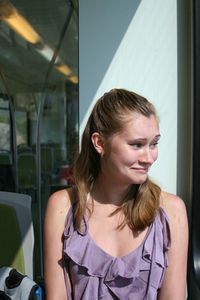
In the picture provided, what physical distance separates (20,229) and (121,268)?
0.76m

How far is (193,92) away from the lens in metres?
1.56

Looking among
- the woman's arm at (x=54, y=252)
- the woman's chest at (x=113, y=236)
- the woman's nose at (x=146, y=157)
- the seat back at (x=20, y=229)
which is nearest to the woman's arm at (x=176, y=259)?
the woman's chest at (x=113, y=236)

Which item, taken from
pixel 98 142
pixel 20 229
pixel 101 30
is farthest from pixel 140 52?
pixel 20 229

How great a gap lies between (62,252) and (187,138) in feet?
2.22

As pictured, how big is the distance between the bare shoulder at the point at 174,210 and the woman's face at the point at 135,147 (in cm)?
16

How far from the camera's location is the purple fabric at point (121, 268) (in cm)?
135

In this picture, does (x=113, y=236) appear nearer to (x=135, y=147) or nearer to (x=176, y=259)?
(x=176, y=259)

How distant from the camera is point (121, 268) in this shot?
4.41 ft

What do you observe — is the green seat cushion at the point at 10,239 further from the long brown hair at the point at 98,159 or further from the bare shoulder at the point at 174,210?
the bare shoulder at the point at 174,210

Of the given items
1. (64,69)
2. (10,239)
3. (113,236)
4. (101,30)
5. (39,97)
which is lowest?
(10,239)

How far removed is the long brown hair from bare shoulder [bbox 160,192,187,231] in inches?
1.3

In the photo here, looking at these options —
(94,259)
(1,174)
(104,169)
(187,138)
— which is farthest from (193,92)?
(1,174)

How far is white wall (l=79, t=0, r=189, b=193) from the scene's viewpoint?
1637 mm

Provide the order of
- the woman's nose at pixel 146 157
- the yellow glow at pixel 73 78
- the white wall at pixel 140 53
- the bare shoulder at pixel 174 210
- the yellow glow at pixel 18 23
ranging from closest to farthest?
the woman's nose at pixel 146 157 < the bare shoulder at pixel 174 210 < the white wall at pixel 140 53 < the yellow glow at pixel 73 78 < the yellow glow at pixel 18 23
